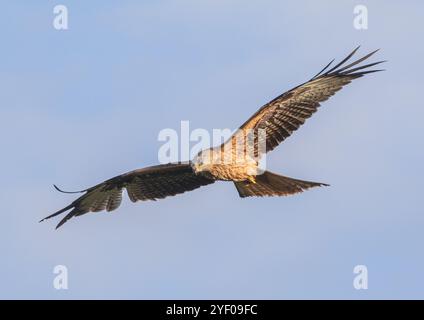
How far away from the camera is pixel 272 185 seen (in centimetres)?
1955

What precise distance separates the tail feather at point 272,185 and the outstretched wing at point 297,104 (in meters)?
0.48

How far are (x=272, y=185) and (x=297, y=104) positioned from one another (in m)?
1.10

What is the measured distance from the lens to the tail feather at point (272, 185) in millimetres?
19344

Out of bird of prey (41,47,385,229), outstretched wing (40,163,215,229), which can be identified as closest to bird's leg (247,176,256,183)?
bird of prey (41,47,385,229)

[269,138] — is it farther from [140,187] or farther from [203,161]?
[140,187]

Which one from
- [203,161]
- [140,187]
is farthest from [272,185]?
[140,187]

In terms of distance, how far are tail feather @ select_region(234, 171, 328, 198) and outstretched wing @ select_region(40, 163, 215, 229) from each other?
114cm

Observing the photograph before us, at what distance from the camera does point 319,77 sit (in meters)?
19.3

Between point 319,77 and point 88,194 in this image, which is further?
point 88,194

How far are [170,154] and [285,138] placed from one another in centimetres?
215
